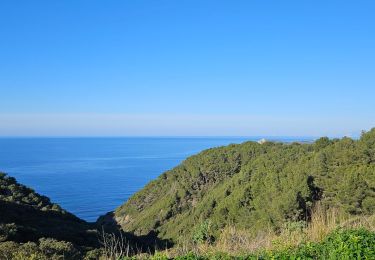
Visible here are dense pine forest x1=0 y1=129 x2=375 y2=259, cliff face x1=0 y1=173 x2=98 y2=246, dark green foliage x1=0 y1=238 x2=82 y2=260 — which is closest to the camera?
dark green foliage x1=0 y1=238 x2=82 y2=260

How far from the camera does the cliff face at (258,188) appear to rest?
27559 millimetres

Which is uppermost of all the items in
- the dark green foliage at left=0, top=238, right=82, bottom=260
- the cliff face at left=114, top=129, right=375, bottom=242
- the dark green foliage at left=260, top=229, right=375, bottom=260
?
the dark green foliage at left=260, top=229, right=375, bottom=260

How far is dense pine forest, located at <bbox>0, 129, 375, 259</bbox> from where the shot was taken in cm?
581

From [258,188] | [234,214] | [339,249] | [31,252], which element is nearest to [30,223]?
[31,252]

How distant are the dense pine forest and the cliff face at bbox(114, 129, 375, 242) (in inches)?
4.1

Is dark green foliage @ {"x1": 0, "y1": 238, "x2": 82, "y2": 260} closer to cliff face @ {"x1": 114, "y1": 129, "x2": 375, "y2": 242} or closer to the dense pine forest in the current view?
the dense pine forest

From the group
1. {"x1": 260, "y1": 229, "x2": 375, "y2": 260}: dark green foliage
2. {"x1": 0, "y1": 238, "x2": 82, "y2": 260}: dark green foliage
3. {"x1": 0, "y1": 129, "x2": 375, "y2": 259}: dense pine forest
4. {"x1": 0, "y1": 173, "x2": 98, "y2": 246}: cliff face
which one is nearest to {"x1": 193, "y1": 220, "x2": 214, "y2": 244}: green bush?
{"x1": 0, "y1": 129, "x2": 375, "y2": 259}: dense pine forest

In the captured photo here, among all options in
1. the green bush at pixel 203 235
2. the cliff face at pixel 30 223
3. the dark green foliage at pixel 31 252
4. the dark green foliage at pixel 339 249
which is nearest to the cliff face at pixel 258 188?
the green bush at pixel 203 235

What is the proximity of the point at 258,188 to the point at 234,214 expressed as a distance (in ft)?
11.4

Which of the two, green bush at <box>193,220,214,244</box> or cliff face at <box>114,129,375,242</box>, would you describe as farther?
cliff face at <box>114,129,375,242</box>

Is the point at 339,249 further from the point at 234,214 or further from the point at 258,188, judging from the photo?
the point at 234,214

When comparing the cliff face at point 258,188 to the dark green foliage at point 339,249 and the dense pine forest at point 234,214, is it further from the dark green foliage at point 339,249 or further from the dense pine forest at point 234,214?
the dark green foliage at point 339,249

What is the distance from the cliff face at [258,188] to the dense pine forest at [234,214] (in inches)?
4.1

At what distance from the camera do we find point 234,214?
1486 inches
